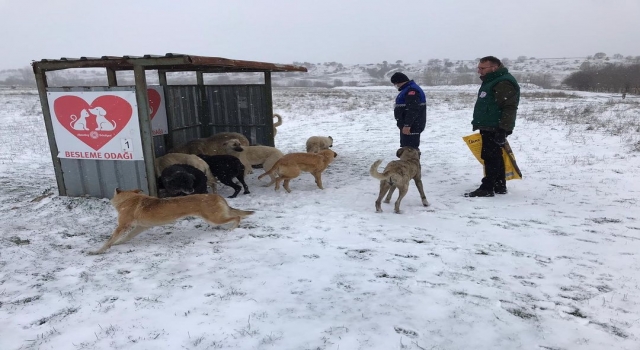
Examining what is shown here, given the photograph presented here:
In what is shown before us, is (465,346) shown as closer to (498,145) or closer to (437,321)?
(437,321)

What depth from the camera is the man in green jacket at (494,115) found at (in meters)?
5.92

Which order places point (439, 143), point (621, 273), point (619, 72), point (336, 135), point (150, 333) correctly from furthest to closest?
point (619, 72), point (336, 135), point (439, 143), point (621, 273), point (150, 333)

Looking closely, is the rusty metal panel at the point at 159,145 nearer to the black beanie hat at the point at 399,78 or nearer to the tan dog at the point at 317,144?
the tan dog at the point at 317,144

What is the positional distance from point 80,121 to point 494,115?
7.22 m

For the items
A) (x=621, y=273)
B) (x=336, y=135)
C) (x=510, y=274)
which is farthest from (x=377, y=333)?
(x=336, y=135)

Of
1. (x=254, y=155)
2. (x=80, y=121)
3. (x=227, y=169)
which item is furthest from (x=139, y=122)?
(x=254, y=155)

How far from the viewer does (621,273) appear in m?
3.74

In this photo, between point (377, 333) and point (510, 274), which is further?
point (510, 274)

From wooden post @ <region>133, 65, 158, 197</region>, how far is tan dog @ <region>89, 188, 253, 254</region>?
140 cm

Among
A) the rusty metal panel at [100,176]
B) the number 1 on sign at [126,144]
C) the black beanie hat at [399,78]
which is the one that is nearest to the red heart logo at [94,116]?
the number 1 on sign at [126,144]

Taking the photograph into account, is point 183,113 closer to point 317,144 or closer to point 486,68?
point 317,144

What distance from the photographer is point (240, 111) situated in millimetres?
10391

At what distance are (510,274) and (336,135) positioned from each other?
36.7 ft

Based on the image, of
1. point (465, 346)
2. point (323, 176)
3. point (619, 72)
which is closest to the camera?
point (465, 346)
